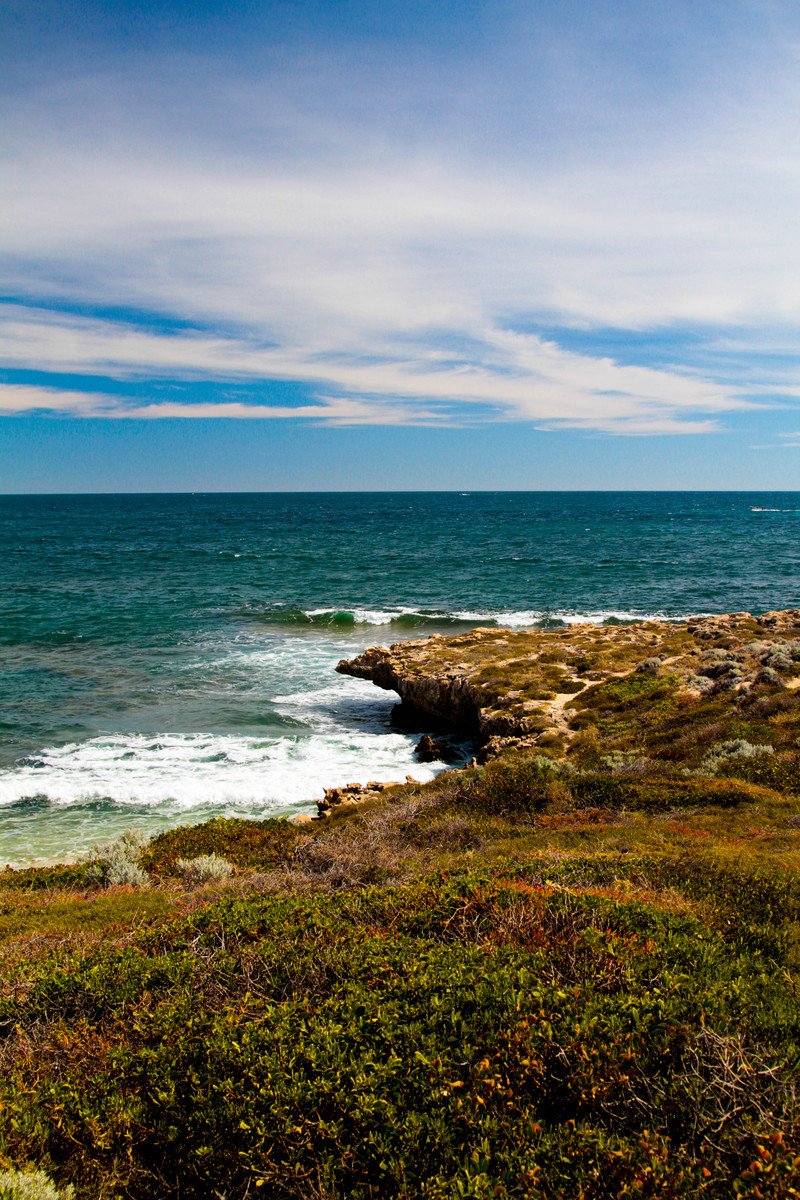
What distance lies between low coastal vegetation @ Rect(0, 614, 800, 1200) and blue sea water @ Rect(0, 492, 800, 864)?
10446 millimetres

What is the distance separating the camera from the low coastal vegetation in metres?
4.19

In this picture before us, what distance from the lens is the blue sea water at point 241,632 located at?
20891 mm

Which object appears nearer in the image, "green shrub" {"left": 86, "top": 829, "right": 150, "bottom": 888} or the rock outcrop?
"green shrub" {"left": 86, "top": 829, "right": 150, "bottom": 888}

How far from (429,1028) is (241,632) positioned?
134 ft

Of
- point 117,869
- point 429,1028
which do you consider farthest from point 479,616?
point 429,1028

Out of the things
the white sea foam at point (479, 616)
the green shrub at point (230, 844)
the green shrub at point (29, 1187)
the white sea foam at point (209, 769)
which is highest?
the green shrub at point (29, 1187)

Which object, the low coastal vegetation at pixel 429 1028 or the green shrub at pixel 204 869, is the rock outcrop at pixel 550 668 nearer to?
the green shrub at pixel 204 869

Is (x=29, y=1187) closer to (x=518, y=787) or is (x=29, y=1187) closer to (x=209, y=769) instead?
(x=518, y=787)

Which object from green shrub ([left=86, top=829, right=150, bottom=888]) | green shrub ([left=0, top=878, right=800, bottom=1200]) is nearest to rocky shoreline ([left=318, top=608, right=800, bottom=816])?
green shrub ([left=86, top=829, right=150, bottom=888])

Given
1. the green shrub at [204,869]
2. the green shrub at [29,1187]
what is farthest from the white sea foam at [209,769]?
the green shrub at [29,1187]

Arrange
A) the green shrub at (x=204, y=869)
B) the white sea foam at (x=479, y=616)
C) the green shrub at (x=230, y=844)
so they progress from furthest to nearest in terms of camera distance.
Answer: the white sea foam at (x=479, y=616), the green shrub at (x=230, y=844), the green shrub at (x=204, y=869)

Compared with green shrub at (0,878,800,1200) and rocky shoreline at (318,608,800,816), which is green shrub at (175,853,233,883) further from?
rocky shoreline at (318,608,800,816)

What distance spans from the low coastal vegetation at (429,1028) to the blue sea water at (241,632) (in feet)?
34.3

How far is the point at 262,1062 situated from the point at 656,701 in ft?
61.1
